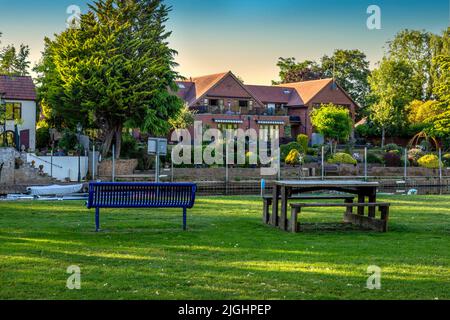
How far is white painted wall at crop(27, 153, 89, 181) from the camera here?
36.8 metres

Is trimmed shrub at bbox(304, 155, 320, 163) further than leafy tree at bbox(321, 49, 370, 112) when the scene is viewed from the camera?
No

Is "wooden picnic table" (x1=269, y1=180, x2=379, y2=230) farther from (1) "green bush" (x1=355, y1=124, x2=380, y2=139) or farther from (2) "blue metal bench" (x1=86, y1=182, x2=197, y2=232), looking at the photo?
(1) "green bush" (x1=355, y1=124, x2=380, y2=139)

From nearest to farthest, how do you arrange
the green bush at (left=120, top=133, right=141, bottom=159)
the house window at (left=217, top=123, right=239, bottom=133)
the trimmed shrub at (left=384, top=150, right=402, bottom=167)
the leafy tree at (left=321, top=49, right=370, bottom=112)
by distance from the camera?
1. the green bush at (left=120, top=133, right=141, bottom=159)
2. the trimmed shrub at (left=384, top=150, right=402, bottom=167)
3. the house window at (left=217, top=123, right=239, bottom=133)
4. the leafy tree at (left=321, top=49, right=370, bottom=112)

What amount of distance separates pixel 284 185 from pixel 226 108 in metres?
51.1

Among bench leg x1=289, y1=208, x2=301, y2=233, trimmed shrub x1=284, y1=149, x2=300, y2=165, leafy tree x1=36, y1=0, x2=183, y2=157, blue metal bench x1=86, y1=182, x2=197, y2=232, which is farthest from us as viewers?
trimmed shrub x1=284, y1=149, x2=300, y2=165

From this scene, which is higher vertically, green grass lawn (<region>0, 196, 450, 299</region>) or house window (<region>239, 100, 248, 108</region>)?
house window (<region>239, 100, 248, 108</region>)

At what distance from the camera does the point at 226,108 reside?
211 ft

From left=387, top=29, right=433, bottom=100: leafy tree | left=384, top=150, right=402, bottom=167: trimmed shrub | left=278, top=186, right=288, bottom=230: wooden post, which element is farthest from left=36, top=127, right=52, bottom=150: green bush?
left=387, top=29, right=433, bottom=100: leafy tree

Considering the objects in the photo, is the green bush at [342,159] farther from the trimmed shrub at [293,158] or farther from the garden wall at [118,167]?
the garden wall at [118,167]

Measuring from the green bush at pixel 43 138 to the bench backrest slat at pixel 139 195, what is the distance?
3514 cm

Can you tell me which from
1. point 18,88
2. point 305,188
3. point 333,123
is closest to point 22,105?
point 18,88

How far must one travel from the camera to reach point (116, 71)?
39000mm

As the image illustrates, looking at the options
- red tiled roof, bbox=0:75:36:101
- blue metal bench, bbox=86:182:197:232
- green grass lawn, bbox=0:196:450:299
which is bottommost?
green grass lawn, bbox=0:196:450:299

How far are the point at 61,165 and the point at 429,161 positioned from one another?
29.1 m
